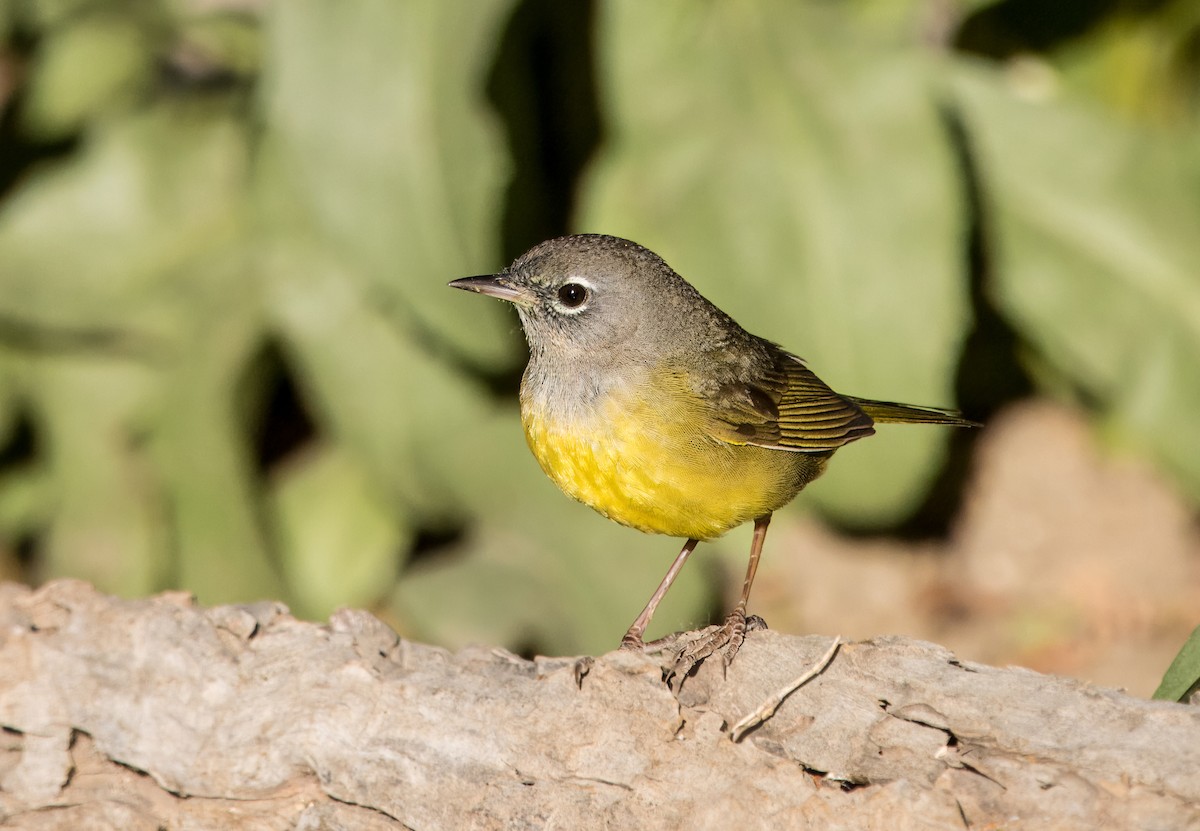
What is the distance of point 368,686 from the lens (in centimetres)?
283

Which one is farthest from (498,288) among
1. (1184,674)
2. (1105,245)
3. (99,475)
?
(99,475)

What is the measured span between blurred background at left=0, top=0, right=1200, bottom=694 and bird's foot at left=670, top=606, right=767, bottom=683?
1.70 metres

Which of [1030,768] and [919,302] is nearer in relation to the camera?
[1030,768]

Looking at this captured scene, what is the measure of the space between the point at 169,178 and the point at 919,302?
3.25 meters

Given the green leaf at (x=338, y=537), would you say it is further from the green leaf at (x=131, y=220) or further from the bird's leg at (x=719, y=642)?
the bird's leg at (x=719, y=642)

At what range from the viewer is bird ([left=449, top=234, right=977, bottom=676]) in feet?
10.1

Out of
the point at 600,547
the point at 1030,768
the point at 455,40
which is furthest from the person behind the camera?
the point at 600,547

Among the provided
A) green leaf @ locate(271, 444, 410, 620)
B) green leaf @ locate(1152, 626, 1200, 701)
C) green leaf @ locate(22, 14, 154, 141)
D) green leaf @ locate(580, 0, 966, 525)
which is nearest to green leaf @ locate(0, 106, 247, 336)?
green leaf @ locate(22, 14, 154, 141)

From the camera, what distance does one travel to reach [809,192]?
15.8 feet

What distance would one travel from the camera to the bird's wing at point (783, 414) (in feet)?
11.0

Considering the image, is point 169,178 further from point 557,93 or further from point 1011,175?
point 1011,175

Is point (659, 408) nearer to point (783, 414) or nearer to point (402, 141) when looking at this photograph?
point (783, 414)

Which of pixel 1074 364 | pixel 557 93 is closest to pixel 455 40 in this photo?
pixel 557 93

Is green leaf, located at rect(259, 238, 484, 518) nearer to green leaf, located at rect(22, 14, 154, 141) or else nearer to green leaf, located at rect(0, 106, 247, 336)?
green leaf, located at rect(0, 106, 247, 336)
